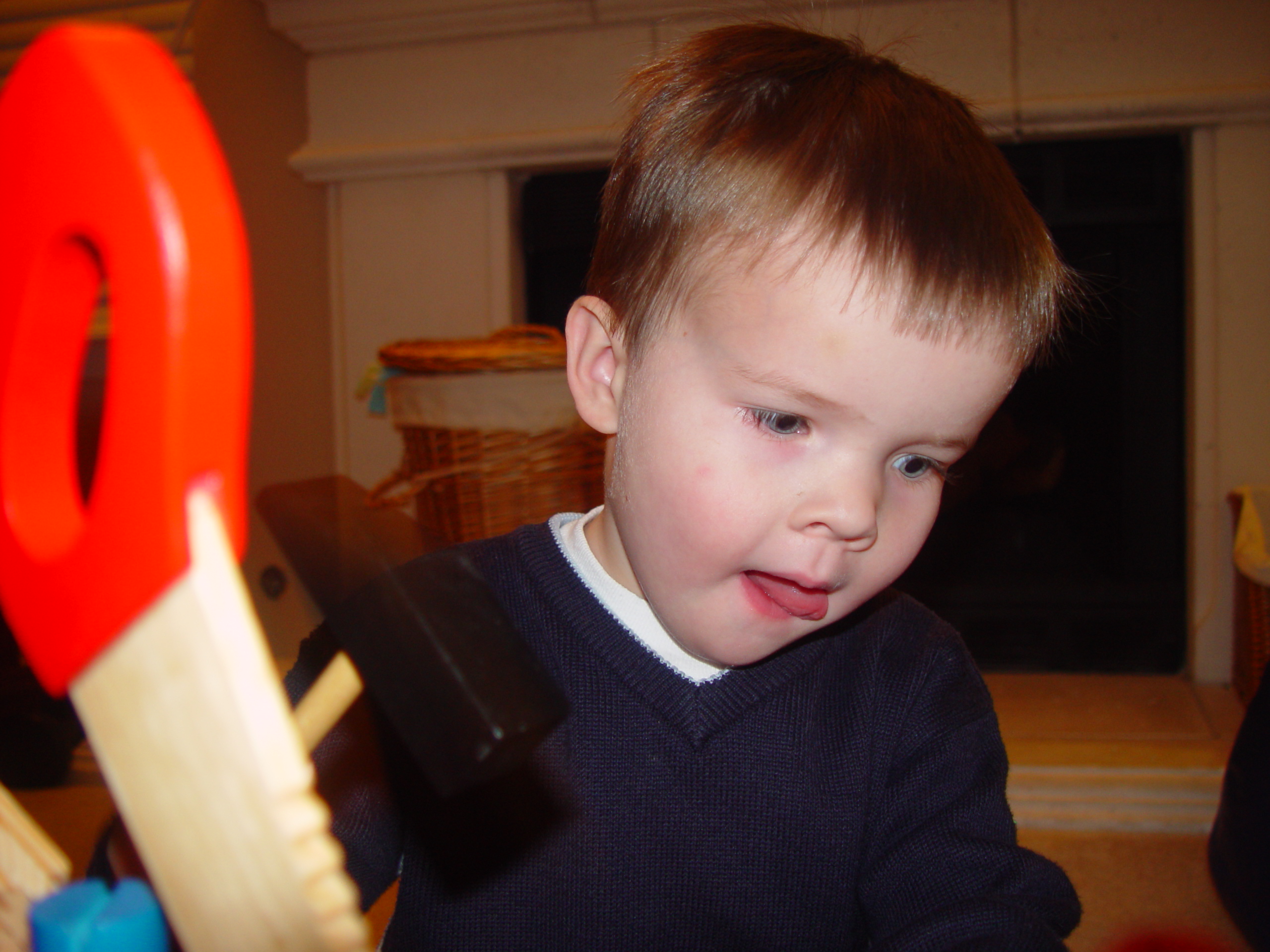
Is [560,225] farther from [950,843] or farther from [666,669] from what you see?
[950,843]

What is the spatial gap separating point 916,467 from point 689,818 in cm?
26

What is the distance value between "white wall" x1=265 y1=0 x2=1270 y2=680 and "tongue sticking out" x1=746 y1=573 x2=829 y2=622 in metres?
1.21

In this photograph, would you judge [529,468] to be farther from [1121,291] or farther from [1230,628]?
[1230,628]

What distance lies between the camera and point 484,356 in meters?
1.29

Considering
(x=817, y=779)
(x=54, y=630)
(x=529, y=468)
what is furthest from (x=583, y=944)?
(x=529, y=468)

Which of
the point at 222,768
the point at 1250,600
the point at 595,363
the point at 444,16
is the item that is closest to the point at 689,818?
the point at 595,363

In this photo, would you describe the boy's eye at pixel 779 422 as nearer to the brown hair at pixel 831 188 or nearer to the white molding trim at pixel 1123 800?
the brown hair at pixel 831 188

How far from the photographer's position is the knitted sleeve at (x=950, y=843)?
0.48 m

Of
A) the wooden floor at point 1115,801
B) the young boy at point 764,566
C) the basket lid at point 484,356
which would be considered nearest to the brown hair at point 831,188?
the young boy at point 764,566

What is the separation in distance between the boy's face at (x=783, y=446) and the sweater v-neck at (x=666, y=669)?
0.06m

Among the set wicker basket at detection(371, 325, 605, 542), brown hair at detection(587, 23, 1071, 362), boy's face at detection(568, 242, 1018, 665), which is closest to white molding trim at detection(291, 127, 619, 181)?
wicker basket at detection(371, 325, 605, 542)

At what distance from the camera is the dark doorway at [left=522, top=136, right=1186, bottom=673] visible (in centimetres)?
165

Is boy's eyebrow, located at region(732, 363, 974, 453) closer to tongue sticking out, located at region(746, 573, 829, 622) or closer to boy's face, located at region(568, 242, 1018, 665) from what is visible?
boy's face, located at region(568, 242, 1018, 665)

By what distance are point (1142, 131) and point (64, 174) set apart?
6.01 ft
